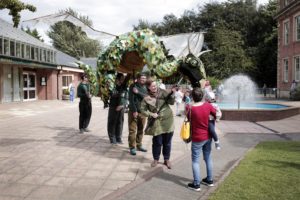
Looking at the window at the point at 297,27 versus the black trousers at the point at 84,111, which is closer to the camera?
the black trousers at the point at 84,111

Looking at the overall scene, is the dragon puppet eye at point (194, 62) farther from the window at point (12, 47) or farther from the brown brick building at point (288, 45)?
the brown brick building at point (288, 45)

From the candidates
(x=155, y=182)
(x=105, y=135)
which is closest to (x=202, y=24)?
(x=105, y=135)

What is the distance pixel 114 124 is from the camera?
369 inches

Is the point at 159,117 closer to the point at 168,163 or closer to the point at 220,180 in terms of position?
the point at 168,163

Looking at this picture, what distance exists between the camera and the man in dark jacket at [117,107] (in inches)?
358

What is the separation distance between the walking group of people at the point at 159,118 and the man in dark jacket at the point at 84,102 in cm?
220

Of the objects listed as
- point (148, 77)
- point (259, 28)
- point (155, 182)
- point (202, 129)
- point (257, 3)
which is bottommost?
point (155, 182)

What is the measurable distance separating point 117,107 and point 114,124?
53 cm

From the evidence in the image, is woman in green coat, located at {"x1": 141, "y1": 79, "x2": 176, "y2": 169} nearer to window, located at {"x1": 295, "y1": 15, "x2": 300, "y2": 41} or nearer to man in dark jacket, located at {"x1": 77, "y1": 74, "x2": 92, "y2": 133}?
man in dark jacket, located at {"x1": 77, "y1": 74, "x2": 92, "y2": 133}

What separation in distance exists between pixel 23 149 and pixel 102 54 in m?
2.97

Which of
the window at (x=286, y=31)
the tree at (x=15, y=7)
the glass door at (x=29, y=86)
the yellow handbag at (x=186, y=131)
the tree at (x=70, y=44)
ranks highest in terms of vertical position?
the tree at (x=70, y=44)

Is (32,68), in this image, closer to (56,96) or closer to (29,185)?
(56,96)

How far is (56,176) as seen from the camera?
626cm

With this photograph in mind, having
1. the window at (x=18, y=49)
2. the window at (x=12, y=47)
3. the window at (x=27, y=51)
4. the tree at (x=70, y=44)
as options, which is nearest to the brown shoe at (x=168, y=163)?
the window at (x=12, y=47)
